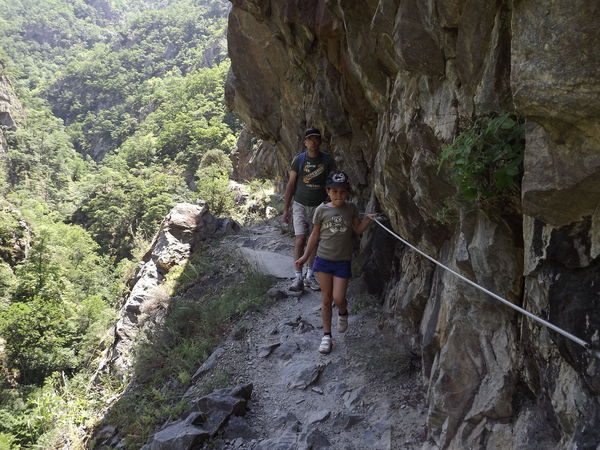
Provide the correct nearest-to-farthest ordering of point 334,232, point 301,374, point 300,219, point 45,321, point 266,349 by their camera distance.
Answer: point 334,232 → point 301,374 → point 266,349 → point 300,219 → point 45,321

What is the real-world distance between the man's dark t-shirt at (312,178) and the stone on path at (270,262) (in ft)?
7.74

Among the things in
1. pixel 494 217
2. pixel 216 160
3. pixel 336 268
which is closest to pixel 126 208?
pixel 216 160

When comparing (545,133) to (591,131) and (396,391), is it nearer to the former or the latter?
(591,131)

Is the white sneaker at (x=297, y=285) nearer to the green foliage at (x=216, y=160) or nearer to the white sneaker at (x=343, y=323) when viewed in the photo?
the white sneaker at (x=343, y=323)

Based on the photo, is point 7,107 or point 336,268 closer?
point 336,268

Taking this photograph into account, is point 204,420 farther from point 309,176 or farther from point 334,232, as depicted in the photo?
point 309,176

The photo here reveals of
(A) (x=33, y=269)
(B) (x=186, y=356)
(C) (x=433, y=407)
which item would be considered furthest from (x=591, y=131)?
(A) (x=33, y=269)

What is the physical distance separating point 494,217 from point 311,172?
12.0 feet

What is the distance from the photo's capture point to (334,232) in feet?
15.9

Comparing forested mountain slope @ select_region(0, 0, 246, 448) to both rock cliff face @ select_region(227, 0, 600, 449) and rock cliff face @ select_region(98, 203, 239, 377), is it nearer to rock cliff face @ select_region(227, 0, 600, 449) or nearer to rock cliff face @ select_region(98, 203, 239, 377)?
rock cliff face @ select_region(98, 203, 239, 377)

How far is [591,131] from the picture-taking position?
193 centimetres

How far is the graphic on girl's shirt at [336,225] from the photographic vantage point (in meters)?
4.86

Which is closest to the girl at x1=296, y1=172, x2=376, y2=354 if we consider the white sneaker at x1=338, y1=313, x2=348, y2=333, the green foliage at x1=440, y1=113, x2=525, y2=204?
the white sneaker at x1=338, y1=313, x2=348, y2=333

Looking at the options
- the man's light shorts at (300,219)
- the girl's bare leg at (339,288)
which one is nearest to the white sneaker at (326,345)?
the girl's bare leg at (339,288)
